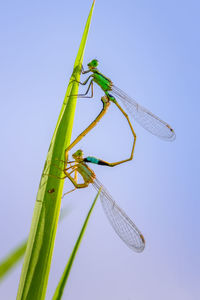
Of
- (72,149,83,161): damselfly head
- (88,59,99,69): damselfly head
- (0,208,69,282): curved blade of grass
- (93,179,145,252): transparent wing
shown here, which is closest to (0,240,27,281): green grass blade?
(0,208,69,282): curved blade of grass

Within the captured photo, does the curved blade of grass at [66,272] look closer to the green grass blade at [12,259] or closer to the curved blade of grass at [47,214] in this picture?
the curved blade of grass at [47,214]

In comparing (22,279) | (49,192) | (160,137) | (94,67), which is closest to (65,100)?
(49,192)

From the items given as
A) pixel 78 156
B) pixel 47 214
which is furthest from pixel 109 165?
pixel 47 214

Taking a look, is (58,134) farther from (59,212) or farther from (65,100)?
(59,212)

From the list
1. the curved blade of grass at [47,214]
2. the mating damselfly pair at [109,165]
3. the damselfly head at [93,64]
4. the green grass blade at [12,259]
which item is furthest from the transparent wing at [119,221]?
the green grass blade at [12,259]

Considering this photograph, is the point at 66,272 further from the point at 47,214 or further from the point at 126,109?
the point at 126,109
